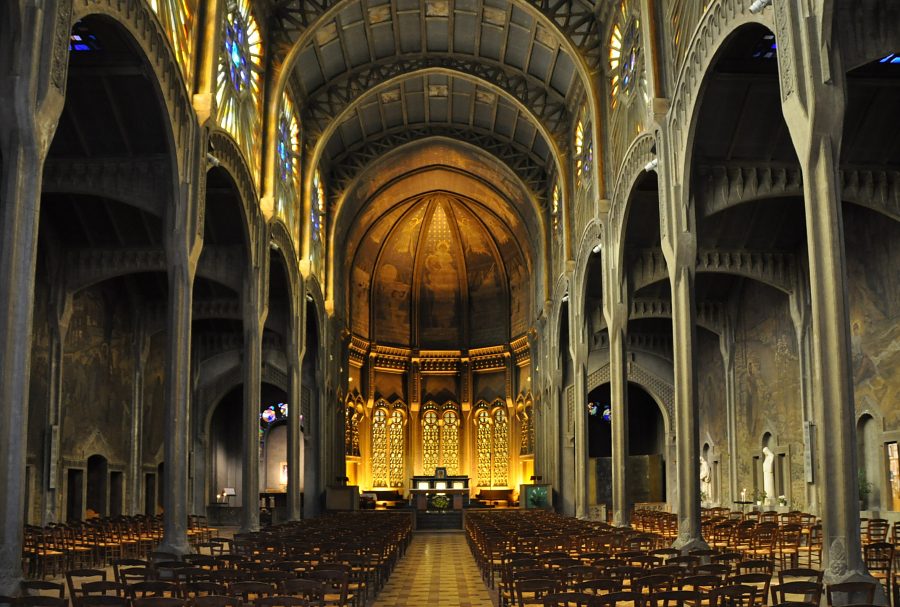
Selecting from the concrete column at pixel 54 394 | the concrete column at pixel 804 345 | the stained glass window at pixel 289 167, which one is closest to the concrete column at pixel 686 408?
the concrete column at pixel 804 345

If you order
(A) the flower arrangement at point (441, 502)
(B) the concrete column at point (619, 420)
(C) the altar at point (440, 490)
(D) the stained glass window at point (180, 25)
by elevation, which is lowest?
(A) the flower arrangement at point (441, 502)

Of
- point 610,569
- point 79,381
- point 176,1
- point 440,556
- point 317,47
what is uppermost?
point 317,47

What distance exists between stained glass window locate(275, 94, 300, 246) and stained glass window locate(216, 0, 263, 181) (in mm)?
3501

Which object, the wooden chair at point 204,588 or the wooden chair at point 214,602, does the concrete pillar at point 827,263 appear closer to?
the wooden chair at point 204,588

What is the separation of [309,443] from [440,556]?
18715 mm

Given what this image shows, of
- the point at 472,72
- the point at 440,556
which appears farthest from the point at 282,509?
the point at 472,72

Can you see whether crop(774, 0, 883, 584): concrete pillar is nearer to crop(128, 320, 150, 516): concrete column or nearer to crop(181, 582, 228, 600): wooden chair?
crop(181, 582, 228, 600): wooden chair

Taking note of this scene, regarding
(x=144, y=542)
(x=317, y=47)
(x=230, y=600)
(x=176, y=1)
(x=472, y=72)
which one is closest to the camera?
(x=230, y=600)

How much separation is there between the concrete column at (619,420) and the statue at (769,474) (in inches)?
284

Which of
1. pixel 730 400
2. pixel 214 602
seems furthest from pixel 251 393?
pixel 214 602

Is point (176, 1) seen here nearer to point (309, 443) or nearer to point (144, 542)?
point (144, 542)

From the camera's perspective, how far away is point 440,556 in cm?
2688

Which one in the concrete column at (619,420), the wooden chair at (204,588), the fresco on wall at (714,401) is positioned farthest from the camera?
the fresco on wall at (714,401)

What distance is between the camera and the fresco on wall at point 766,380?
102 ft
